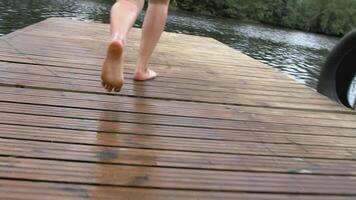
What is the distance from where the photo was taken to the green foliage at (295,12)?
112 ft

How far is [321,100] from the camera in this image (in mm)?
2947

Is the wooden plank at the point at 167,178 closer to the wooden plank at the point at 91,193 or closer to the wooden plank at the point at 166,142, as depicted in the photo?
the wooden plank at the point at 91,193

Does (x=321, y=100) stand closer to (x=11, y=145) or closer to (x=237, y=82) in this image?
(x=237, y=82)

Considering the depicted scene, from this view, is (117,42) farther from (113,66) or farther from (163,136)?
(163,136)

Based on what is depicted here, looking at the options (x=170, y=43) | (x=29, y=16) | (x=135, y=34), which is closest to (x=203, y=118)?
(x=170, y=43)

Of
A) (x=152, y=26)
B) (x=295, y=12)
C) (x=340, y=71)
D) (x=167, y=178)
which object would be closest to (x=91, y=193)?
(x=167, y=178)

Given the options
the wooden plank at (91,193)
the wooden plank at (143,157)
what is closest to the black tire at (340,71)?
the wooden plank at (143,157)

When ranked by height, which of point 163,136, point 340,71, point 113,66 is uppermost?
point 113,66

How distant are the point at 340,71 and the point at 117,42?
205 centimetres

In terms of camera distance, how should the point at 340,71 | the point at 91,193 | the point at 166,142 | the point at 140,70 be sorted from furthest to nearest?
the point at 340,71, the point at 140,70, the point at 166,142, the point at 91,193

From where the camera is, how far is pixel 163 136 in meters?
1.84

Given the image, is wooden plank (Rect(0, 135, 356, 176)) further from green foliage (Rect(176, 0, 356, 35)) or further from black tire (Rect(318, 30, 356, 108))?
green foliage (Rect(176, 0, 356, 35))

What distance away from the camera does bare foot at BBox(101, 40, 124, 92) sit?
6.53ft

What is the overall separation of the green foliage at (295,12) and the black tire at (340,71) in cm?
3009
